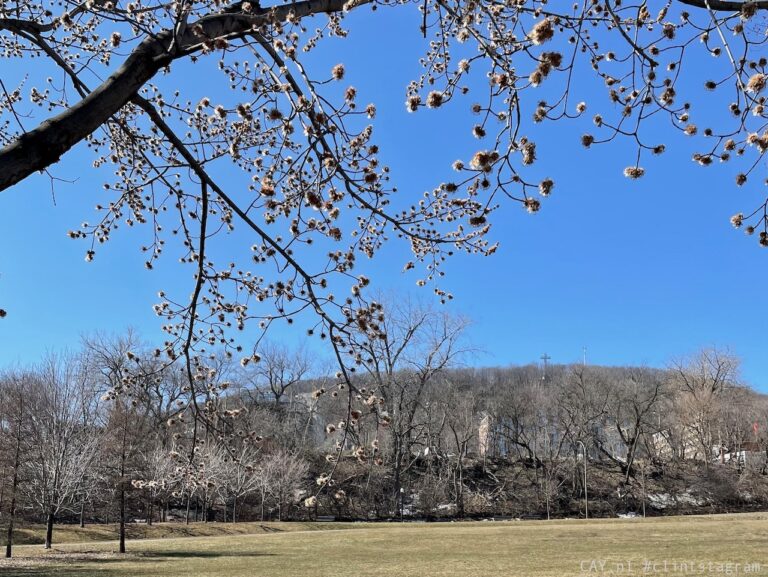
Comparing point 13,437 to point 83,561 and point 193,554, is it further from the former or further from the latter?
point 193,554

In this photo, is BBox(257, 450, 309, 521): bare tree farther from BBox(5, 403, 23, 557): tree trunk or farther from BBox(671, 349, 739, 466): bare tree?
BBox(671, 349, 739, 466): bare tree

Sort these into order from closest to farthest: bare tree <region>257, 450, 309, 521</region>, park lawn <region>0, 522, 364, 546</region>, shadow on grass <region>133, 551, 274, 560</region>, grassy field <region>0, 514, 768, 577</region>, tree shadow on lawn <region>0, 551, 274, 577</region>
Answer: grassy field <region>0, 514, 768, 577</region>
tree shadow on lawn <region>0, 551, 274, 577</region>
shadow on grass <region>133, 551, 274, 560</region>
park lawn <region>0, 522, 364, 546</region>
bare tree <region>257, 450, 309, 521</region>

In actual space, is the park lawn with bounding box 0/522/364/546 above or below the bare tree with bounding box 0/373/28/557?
below

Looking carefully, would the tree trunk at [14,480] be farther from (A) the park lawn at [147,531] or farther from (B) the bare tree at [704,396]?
(B) the bare tree at [704,396]

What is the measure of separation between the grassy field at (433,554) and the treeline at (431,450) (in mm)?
3174

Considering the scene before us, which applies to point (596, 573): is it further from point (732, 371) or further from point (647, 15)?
point (732, 371)

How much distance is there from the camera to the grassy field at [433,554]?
13023 millimetres

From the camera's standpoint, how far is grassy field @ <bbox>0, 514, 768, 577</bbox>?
13.0 meters

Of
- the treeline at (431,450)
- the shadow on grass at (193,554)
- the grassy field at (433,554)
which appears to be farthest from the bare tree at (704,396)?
the shadow on grass at (193,554)

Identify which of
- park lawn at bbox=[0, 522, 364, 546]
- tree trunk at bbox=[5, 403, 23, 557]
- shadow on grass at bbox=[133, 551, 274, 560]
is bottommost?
park lawn at bbox=[0, 522, 364, 546]

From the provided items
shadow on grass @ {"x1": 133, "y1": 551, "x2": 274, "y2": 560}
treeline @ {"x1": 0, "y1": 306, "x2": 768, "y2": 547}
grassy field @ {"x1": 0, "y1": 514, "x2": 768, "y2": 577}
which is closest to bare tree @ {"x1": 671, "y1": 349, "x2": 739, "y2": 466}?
treeline @ {"x1": 0, "y1": 306, "x2": 768, "y2": 547}

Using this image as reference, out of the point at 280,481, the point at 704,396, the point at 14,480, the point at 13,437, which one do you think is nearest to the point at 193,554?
the point at 14,480

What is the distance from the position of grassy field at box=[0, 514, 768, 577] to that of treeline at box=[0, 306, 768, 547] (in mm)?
3174

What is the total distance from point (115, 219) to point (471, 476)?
46.1 meters
